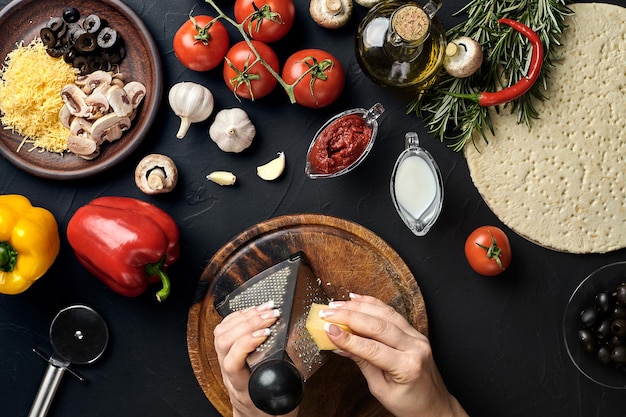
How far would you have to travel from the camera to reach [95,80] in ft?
6.87

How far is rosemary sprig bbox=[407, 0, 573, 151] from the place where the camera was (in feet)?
6.83

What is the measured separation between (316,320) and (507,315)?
824 mm

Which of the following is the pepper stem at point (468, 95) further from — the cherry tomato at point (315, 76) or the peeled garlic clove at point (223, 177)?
the peeled garlic clove at point (223, 177)

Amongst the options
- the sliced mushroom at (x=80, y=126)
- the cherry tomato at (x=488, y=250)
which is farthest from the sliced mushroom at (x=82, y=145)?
the cherry tomato at (x=488, y=250)

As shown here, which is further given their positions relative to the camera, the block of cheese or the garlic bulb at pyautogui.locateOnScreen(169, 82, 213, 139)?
the garlic bulb at pyautogui.locateOnScreen(169, 82, 213, 139)

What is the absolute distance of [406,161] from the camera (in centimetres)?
215

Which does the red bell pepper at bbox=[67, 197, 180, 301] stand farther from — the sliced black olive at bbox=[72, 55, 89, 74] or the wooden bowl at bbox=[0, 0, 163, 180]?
the sliced black olive at bbox=[72, 55, 89, 74]

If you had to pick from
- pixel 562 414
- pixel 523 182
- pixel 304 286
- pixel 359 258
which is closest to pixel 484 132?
pixel 523 182

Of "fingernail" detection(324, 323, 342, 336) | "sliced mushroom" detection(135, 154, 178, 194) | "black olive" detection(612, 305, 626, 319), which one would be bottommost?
"black olive" detection(612, 305, 626, 319)

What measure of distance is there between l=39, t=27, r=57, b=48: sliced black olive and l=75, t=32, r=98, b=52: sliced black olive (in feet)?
0.28

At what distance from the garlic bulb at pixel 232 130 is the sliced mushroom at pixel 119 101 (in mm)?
276

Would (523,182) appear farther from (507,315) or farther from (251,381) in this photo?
(251,381)

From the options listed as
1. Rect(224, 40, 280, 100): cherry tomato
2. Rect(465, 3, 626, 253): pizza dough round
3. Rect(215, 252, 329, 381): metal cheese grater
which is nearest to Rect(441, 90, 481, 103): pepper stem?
Rect(465, 3, 626, 253): pizza dough round

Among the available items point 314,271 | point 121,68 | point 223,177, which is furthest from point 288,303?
point 121,68
